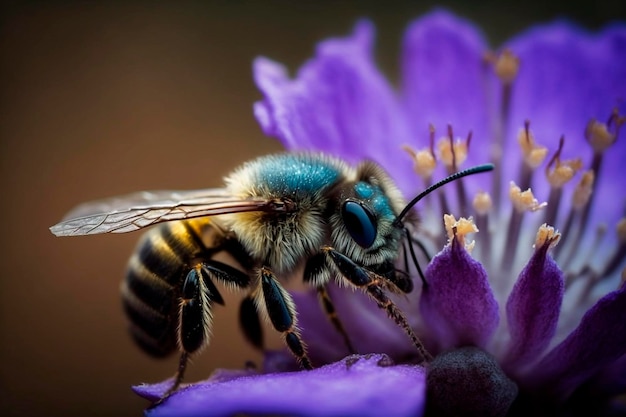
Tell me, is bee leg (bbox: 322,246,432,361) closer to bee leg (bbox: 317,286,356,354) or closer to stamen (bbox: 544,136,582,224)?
bee leg (bbox: 317,286,356,354)

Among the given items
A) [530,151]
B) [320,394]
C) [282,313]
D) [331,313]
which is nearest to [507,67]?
[530,151]

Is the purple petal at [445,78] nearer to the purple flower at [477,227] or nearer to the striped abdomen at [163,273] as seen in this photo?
the purple flower at [477,227]

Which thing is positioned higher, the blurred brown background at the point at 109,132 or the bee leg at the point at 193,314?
the blurred brown background at the point at 109,132

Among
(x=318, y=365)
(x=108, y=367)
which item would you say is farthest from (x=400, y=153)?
(x=108, y=367)

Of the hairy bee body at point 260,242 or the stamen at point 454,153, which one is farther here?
the stamen at point 454,153

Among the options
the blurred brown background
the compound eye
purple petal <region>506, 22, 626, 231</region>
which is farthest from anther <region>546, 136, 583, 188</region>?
the blurred brown background

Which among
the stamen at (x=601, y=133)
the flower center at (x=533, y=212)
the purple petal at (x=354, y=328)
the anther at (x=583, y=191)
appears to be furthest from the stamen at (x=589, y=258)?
the purple petal at (x=354, y=328)

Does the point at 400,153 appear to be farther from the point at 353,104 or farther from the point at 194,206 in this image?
the point at 194,206

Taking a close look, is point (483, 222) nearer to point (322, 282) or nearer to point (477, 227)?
point (477, 227)
